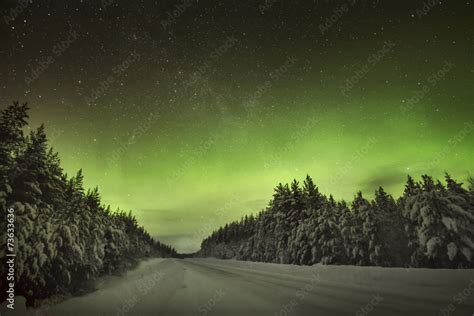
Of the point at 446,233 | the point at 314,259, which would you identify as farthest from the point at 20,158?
the point at 314,259

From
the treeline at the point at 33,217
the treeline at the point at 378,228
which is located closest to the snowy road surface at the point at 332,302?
the treeline at the point at 33,217

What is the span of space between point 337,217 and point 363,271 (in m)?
24.5

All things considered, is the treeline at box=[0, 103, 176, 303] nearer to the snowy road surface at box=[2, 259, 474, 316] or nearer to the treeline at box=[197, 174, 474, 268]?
the snowy road surface at box=[2, 259, 474, 316]

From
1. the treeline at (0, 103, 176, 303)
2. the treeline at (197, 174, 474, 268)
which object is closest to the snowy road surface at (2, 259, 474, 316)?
the treeline at (0, 103, 176, 303)

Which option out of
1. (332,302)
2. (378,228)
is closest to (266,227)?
(378,228)

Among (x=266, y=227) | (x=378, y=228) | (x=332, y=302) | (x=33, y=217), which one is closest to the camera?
(x=332, y=302)

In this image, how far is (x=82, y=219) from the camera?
19.4 meters

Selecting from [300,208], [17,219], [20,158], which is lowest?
[17,219]

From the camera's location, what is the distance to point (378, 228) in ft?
116

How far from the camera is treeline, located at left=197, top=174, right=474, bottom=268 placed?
26281 mm

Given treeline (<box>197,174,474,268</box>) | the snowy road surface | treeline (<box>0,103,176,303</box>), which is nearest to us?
the snowy road surface

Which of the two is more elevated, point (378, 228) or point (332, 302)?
point (378, 228)

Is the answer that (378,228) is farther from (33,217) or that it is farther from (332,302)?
(33,217)

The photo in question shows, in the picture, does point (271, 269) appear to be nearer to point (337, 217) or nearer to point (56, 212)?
point (337, 217)
